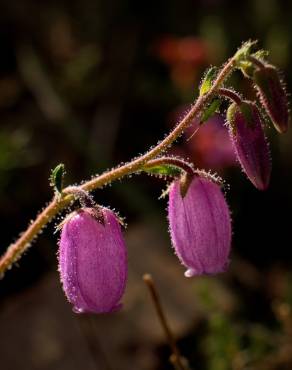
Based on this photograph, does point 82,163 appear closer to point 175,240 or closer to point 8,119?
point 8,119

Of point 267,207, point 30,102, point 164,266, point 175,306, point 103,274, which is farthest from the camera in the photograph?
point 30,102

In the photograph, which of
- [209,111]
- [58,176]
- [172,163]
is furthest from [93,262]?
[209,111]

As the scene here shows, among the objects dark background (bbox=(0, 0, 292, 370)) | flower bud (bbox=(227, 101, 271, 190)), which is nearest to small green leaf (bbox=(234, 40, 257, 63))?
flower bud (bbox=(227, 101, 271, 190))

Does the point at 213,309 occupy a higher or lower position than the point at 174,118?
lower

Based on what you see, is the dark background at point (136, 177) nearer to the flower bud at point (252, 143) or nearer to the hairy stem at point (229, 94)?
the flower bud at point (252, 143)

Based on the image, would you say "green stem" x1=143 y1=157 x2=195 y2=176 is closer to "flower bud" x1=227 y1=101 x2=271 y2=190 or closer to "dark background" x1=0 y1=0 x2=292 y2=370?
"flower bud" x1=227 y1=101 x2=271 y2=190

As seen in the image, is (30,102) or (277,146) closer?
(277,146)

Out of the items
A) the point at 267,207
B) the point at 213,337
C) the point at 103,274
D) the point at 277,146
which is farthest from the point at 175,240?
the point at 277,146

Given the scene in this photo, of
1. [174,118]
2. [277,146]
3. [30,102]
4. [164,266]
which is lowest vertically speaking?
[164,266]
